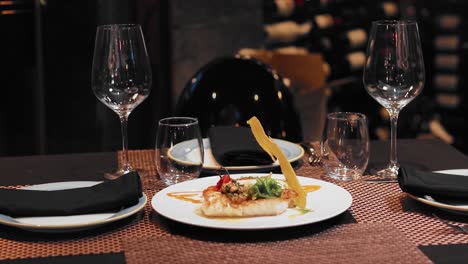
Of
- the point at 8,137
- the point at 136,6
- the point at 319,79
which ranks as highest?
the point at 136,6

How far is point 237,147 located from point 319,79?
1.99 m

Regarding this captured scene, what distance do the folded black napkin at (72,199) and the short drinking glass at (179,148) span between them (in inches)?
4.4

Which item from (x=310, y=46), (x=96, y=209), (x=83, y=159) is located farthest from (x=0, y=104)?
(x=96, y=209)

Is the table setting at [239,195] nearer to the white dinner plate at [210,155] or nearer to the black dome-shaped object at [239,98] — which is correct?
the white dinner plate at [210,155]

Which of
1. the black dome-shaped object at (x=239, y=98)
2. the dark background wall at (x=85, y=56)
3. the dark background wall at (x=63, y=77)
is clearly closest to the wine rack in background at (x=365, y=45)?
the dark background wall at (x=85, y=56)

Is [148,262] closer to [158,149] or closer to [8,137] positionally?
[158,149]

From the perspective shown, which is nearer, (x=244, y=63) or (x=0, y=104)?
(x=244, y=63)

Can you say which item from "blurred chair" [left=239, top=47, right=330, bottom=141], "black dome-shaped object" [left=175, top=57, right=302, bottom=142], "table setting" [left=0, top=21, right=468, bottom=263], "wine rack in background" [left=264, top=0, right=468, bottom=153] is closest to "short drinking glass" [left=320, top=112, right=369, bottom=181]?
"table setting" [left=0, top=21, right=468, bottom=263]

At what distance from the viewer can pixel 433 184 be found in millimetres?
1464

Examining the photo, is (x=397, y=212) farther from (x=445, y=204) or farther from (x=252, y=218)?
(x=252, y=218)

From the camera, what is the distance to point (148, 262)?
1.20 metres

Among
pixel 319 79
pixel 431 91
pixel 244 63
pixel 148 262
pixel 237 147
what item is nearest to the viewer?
pixel 148 262

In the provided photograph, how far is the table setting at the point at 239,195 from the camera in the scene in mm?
1257

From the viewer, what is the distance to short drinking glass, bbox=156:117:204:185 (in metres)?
1.55
